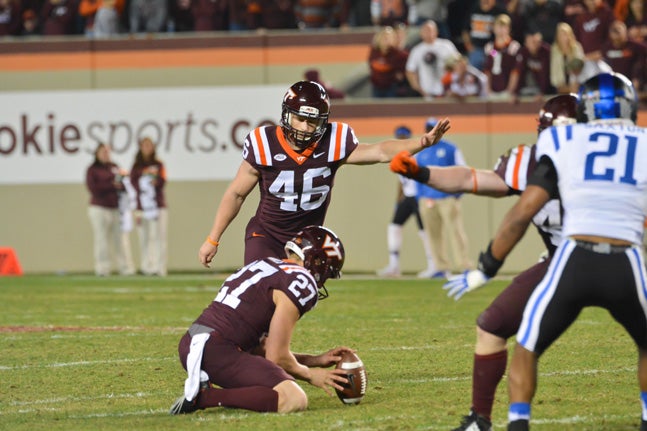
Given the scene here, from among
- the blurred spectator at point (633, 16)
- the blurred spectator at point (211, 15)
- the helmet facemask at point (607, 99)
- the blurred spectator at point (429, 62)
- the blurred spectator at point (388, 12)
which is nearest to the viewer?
the helmet facemask at point (607, 99)

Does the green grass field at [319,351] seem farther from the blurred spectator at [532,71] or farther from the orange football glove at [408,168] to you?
the blurred spectator at [532,71]

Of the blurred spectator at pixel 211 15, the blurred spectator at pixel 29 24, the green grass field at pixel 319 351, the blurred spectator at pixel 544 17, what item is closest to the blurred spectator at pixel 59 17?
the blurred spectator at pixel 29 24

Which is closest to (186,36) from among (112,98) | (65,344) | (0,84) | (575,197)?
(112,98)

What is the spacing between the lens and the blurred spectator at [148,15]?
19938mm

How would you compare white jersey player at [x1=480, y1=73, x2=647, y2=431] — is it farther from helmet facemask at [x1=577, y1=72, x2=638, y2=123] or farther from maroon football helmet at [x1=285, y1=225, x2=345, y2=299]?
maroon football helmet at [x1=285, y1=225, x2=345, y2=299]

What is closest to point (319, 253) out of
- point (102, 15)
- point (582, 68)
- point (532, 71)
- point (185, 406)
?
point (185, 406)

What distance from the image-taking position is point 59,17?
2022cm

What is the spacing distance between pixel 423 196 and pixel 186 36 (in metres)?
5.61

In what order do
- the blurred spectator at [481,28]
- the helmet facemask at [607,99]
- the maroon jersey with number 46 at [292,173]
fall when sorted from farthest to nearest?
the blurred spectator at [481,28] < the maroon jersey with number 46 at [292,173] < the helmet facemask at [607,99]

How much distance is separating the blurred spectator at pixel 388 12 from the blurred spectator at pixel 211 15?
2.43 metres

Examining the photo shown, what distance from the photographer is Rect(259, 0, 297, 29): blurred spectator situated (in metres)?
19.4

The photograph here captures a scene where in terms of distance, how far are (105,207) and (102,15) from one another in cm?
367

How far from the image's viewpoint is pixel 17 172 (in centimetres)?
1911

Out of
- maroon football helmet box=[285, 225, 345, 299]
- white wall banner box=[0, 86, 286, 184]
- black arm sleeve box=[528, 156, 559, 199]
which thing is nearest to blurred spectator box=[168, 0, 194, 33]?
white wall banner box=[0, 86, 286, 184]
